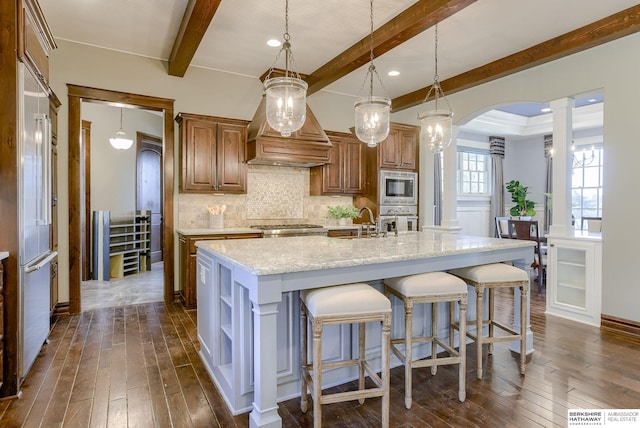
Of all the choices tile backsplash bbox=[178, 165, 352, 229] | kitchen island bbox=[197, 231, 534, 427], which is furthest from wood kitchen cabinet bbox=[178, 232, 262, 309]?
kitchen island bbox=[197, 231, 534, 427]

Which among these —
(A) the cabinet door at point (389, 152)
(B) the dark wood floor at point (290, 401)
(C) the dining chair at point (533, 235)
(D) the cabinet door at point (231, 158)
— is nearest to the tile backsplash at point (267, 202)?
(D) the cabinet door at point (231, 158)

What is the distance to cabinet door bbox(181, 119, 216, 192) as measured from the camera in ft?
14.5

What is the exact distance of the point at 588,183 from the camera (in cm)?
729

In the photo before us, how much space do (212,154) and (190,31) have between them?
62.1 inches

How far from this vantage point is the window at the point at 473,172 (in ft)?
26.0

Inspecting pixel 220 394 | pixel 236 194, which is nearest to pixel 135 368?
pixel 220 394

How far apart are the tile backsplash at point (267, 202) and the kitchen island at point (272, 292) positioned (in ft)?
6.98

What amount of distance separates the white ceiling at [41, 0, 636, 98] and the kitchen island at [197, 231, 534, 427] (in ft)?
7.12

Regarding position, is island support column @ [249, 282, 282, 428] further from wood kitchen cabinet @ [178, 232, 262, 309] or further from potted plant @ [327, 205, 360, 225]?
potted plant @ [327, 205, 360, 225]

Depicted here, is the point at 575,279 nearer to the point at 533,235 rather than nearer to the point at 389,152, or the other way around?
the point at 533,235

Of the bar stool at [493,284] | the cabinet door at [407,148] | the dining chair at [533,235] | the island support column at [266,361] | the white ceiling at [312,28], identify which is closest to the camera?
the island support column at [266,361]

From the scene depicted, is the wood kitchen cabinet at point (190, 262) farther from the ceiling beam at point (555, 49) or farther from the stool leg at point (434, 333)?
the ceiling beam at point (555, 49)

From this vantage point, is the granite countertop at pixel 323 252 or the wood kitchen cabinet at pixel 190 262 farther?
the wood kitchen cabinet at pixel 190 262

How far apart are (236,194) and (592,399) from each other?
4.26 m
